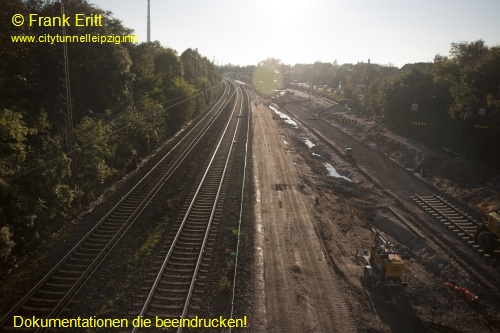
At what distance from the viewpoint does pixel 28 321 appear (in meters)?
10.9

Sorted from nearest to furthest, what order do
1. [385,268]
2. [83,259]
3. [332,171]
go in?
[385,268]
[83,259]
[332,171]

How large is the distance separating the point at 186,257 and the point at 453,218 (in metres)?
17.1

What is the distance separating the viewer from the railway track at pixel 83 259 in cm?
1152

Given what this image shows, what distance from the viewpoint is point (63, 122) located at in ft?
74.9

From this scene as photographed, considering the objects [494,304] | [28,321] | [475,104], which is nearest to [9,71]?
[28,321]

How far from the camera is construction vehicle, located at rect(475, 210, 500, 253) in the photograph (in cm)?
1709

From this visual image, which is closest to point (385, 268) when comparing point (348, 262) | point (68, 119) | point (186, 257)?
point (348, 262)

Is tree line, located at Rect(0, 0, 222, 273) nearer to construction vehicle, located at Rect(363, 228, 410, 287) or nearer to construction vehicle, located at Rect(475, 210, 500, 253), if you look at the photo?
construction vehicle, located at Rect(363, 228, 410, 287)

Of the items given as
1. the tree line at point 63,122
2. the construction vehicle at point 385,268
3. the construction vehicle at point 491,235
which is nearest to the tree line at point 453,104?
the construction vehicle at point 491,235

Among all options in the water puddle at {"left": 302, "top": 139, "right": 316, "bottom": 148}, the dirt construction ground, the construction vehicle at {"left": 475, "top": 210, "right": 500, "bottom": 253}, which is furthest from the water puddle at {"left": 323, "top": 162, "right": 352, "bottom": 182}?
the construction vehicle at {"left": 475, "top": 210, "right": 500, "bottom": 253}

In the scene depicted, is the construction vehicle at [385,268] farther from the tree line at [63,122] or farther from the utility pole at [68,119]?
the utility pole at [68,119]

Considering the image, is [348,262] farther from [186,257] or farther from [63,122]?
[63,122]

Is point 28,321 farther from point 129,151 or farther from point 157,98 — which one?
point 157,98

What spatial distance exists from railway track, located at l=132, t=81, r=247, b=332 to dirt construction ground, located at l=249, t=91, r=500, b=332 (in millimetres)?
2375
